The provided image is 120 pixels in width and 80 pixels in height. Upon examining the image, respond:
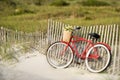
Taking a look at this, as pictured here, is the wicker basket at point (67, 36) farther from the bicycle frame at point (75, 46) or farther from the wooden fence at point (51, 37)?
the wooden fence at point (51, 37)

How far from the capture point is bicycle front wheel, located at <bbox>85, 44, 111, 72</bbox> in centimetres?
869

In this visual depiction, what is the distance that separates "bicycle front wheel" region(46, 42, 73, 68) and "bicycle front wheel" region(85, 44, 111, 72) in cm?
48

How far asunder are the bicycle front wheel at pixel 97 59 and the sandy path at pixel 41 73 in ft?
0.66

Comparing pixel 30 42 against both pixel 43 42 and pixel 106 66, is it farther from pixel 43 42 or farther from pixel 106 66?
pixel 106 66

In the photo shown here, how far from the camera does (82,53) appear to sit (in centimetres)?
910

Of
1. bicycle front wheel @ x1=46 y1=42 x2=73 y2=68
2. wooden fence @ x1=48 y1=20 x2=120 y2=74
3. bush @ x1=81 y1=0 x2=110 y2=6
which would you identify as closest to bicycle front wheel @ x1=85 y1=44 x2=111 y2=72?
wooden fence @ x1=48 y1=20 x2=120 y2=74

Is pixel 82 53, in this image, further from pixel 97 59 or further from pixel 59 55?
pixel 59 55

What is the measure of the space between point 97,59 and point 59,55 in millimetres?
1242

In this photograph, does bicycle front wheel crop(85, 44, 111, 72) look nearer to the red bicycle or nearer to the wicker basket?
the red bicycle

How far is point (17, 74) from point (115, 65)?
2.34m

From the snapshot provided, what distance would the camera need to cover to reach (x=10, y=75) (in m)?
8.30

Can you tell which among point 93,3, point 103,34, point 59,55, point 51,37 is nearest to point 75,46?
point 59,55

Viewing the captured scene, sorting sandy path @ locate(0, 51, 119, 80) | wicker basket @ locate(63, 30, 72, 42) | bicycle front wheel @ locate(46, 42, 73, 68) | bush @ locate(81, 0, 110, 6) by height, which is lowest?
bush @ locate(81, 0, 110, 6)

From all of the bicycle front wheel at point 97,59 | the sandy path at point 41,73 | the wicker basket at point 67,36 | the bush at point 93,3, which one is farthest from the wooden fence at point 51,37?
the bush at point 93,3
